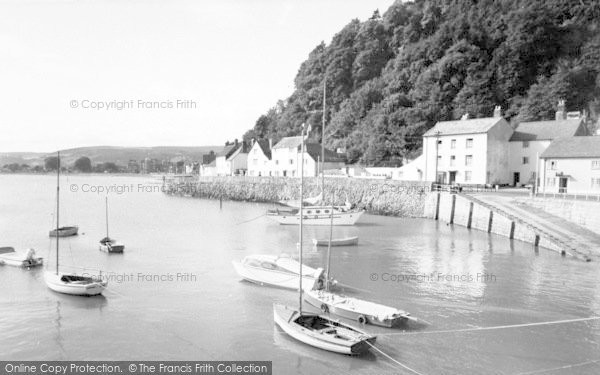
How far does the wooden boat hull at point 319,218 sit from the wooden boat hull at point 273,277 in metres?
23.0

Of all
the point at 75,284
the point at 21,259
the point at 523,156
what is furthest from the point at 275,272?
the point at 523,156

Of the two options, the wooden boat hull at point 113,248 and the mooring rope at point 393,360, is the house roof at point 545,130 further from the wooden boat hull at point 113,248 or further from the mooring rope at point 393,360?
the mooring rope at point 393,360

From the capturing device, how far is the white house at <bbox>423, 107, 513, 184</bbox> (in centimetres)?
5659

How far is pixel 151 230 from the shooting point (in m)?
48.1

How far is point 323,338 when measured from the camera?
16.9 metres

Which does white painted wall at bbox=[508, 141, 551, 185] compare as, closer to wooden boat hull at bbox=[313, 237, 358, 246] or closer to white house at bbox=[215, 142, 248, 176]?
wooden boat hull at bbox=[313, 237, 358, 246]

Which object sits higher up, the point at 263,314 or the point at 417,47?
the point at 417,47

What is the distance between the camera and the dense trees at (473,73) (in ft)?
214

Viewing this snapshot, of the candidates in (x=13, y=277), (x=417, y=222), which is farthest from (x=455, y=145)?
(x=13, y=277)

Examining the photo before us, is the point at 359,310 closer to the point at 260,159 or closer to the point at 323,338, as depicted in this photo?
the point at 323,338

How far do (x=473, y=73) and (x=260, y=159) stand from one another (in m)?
40.2

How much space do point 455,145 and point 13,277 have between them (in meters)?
48.5

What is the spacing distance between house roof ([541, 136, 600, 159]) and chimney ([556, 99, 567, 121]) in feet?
35.0

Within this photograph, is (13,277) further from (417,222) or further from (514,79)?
(514,79)
